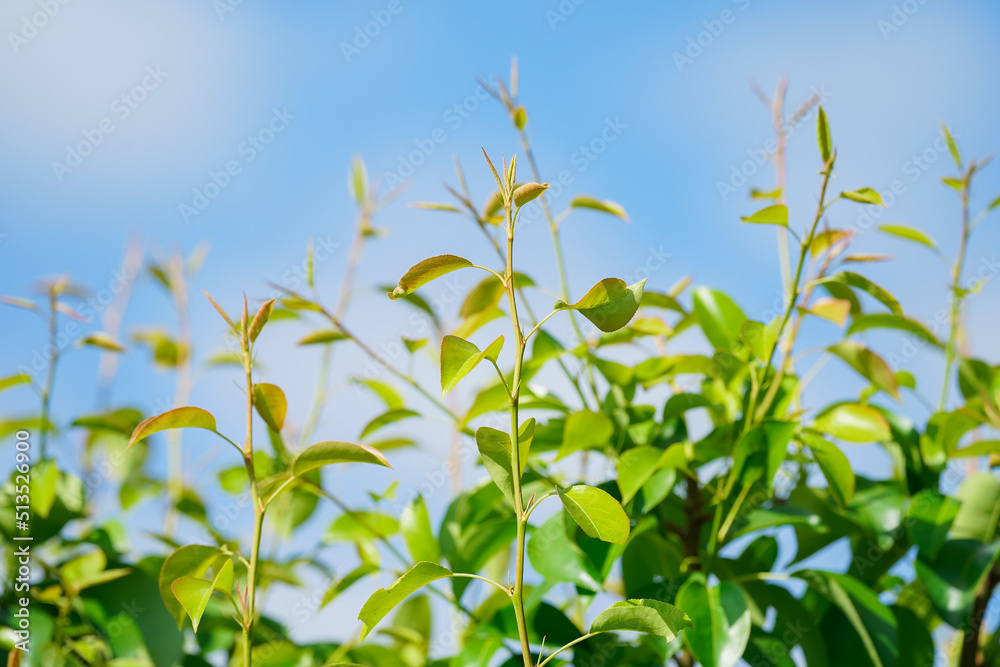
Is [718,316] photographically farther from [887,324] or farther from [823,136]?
[823,136]

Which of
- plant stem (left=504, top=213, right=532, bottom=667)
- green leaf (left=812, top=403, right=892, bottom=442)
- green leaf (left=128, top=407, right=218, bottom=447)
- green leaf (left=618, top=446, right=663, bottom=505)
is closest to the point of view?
plant stem (left=504, top=213, right=532, bottom=667)

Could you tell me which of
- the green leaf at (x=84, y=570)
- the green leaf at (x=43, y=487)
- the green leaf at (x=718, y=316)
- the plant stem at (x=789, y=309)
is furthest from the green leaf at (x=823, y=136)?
the green leaf at (x=43, y=487)

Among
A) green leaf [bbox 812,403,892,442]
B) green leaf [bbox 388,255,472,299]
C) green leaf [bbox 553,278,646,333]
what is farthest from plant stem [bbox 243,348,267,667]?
green leaf [bbox 812,403,892,442]

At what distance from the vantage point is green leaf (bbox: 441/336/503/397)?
531mm

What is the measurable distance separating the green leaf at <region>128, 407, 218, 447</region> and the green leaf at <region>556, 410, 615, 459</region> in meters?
0.44

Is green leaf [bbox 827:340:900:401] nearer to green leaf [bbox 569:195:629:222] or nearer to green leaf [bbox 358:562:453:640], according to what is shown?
green leaf [bbox 569:195:629:222]

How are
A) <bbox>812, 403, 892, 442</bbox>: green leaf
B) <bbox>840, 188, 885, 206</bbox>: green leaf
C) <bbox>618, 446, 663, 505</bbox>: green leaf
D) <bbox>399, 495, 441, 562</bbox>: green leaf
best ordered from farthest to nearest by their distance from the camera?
1. <bbox>399, 495, 441, 562</bbox>: green leaf
2. <bbox>812, 403, 892, 442</bbox>: green leaf
3. <bbox>618, 446, 663, 505</bbox>: green leaf
4. <bbox>840, 188, 885, 206</bbox>: green leaf

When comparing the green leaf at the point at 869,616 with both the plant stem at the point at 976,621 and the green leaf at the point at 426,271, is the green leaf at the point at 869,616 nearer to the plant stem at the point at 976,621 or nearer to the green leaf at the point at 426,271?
the plant stem at the point at 976,621

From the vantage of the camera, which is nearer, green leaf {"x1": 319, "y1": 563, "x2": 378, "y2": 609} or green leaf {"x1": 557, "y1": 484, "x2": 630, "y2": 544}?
green leaf {"x1": 557, "y1": 484, "x2": 630, "y2": 544}

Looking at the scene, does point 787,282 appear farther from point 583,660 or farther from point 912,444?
point 583,660

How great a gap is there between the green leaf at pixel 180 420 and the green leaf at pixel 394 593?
201 millimetres

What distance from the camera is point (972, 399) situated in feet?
3.86

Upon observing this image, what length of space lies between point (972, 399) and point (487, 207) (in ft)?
2.69

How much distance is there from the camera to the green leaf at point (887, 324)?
100cm
